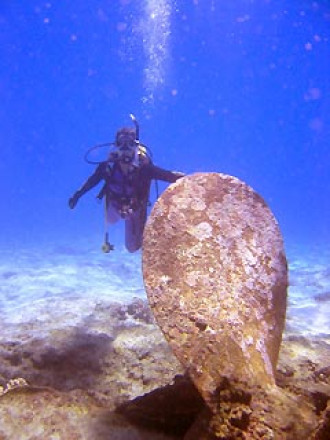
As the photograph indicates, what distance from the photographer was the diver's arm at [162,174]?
6.41 meters

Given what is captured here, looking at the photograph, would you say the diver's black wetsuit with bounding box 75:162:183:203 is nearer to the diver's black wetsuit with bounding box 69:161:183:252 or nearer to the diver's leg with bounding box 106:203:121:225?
the diver's black wetsuit with bounding box 69:161:183:252

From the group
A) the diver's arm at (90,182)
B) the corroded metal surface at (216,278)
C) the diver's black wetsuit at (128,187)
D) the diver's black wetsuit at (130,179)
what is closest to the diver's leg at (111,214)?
the diver's black wetsuit at (128,187)

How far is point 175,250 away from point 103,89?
109 meters

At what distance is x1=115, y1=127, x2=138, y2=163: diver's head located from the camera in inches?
267

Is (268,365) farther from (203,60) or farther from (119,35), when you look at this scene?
(203,60)

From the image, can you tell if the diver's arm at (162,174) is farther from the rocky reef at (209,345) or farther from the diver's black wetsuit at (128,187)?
the rocky reef at (209,345)

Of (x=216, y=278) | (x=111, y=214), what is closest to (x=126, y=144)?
(x=111, y=214)

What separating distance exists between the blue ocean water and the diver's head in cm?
591

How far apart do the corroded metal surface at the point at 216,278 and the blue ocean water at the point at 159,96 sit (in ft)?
28.0

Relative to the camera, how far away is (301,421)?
1.91 m

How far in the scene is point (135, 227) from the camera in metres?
7.23

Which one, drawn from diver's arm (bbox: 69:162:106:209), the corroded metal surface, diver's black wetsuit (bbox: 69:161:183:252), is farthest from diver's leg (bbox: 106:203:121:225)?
the corroded metal surface

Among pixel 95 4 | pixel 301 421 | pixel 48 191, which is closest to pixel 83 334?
pixel 301 421

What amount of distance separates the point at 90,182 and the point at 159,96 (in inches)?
5555
